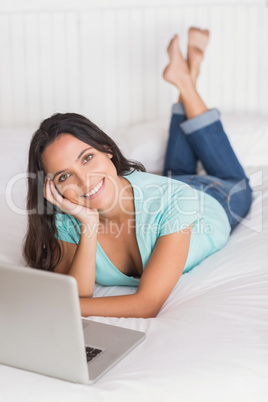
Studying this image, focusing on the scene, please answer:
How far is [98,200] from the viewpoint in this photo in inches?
54.6

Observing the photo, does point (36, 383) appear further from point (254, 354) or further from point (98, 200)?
point (98, 200)

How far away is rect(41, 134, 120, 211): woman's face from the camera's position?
1.34 metres

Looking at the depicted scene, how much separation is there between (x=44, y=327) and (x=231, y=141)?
1.56 m

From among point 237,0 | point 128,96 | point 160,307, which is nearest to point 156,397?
point 160,307

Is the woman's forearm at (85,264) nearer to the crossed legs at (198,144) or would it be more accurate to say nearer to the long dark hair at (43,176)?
the long dark hair at (43,176)

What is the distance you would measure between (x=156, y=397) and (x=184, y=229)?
53cm

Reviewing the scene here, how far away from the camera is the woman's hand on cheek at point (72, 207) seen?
1.37m

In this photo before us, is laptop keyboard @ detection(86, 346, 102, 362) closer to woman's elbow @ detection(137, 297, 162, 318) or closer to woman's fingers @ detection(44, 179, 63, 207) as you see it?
woman's elbow @ detection(137, 297, 162, 318)

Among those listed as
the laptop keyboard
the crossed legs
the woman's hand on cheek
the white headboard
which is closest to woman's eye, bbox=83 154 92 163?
the woman's hand on cheek

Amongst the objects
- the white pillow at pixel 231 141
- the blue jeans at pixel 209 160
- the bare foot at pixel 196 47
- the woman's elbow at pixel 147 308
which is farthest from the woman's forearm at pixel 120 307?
the bare foot at pixel 196 47

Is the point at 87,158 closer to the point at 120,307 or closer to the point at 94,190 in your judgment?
the point at 94,190

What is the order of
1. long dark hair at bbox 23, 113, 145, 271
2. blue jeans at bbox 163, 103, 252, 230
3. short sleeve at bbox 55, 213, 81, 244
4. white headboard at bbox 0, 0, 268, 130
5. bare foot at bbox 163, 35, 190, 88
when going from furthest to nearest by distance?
white headboard at bbox 0, 0, 268, 130
bare foot at bbox 163, 35, 190, 88
blue jeans at bbox 163, 103, 252, 230
short sleeve at bbox 55, 213, 81, 244
long dark hair at bbox 23, 113, 145, 271

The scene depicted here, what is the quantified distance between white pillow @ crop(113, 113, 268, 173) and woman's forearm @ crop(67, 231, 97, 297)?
3.05 ft

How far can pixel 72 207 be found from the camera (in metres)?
1.36
